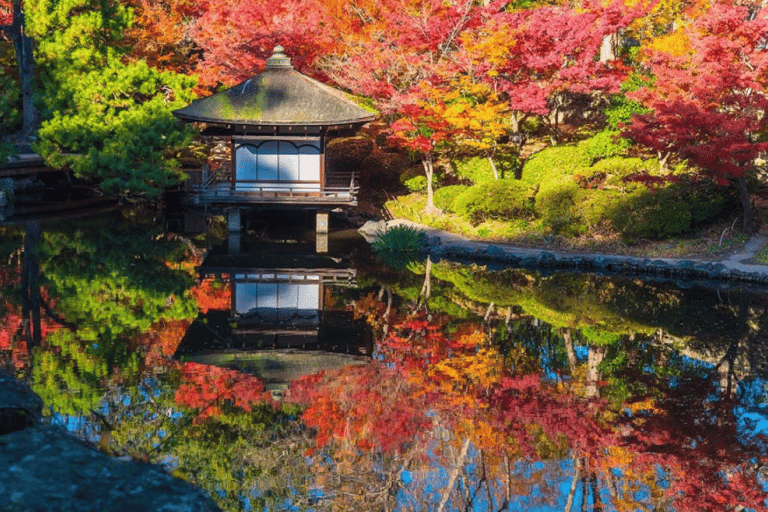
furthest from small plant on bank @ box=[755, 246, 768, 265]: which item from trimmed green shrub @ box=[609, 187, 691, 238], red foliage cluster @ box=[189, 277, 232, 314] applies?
red foliage cluster @ box=[189, 277, 232, 314]

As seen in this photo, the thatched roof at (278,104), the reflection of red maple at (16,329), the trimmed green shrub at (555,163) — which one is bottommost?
the reflection of red maple at (16,329)

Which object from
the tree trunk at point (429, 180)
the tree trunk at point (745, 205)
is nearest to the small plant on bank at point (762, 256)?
the tree trunk at point (745, 205)

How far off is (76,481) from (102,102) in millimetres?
23704

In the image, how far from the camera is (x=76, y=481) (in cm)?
711

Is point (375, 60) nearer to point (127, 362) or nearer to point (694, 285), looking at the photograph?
point (694, 285)

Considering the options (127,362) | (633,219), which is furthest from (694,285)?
(127,362)

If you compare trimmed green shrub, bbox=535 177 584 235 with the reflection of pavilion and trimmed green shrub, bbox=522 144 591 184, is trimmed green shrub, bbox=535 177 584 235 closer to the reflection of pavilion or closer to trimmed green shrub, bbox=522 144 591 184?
trimmed green shrub, bbox=522 144 591 184

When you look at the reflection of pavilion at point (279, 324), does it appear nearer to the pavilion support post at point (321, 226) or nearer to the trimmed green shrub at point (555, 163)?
the pavilion support post at point (321, 226)

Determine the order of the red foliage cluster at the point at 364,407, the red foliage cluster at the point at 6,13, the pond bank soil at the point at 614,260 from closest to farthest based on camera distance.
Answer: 1. the red foliage cluster at the point at 364,407
2. the pond bank soil at the point at 614,260
3. the red foliage cluster at the point at 6,13

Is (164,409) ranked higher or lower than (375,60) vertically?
lower

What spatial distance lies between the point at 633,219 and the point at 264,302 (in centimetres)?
1033

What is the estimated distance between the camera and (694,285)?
19094 mm

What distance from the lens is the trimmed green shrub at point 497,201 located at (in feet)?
79.3

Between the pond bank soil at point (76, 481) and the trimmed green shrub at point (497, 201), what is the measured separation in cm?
1750
